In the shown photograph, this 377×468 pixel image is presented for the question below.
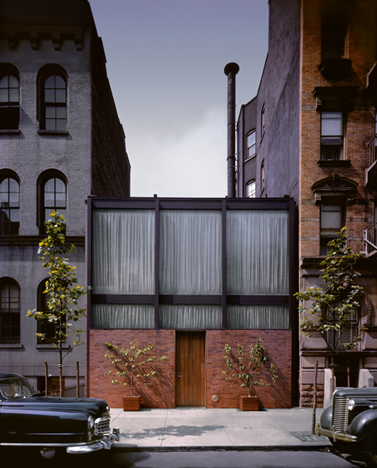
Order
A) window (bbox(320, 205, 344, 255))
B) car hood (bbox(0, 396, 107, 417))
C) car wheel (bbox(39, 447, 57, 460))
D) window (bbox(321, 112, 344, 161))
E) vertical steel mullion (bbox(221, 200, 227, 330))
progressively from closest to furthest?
1. car wheel (bbox(39, 447, 57, 460))
2. car hood (bbox(0, 396, 107, 417))
3. vertical steel mullion (bbox(221, 200, 227, 330))
4. window (bbox(320, 205, 344, 255))
5. window (bbox(321, 112, 344, 161))

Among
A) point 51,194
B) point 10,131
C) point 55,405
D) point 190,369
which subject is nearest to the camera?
point 55,405

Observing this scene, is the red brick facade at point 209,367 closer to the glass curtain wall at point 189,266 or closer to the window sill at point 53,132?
the glass curtain wall at point 189,266

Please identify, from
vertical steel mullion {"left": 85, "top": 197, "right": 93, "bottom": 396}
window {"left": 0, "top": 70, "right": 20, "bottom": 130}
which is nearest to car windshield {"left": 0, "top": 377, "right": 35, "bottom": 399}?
vertical steel mullion {"left": 85, "top": 197, "right": 93, "bottom": 396}

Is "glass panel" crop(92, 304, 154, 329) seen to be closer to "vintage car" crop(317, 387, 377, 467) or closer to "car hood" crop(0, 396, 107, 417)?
"car hood" crop(0, 396, 107, 417)

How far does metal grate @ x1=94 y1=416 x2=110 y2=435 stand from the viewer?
757cm

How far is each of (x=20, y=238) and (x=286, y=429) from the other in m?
12.2

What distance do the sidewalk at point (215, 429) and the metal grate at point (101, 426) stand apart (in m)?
1.34

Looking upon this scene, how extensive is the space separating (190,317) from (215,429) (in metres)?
3.89

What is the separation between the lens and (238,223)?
13.4 metres

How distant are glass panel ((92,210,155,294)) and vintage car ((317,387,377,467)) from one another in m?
7.09

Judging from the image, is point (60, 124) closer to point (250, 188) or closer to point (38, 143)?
point (38, 143)

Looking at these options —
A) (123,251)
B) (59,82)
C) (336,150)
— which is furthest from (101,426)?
(59,82)

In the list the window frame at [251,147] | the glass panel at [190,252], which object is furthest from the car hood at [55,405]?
the window frame at [251,147]

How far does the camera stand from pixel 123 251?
1327 cm
